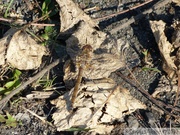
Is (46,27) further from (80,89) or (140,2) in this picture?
(140,2)

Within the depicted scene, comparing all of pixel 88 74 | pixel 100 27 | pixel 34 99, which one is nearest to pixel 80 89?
pixel 88 74

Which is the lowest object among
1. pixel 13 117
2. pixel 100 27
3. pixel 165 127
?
pixel 165 127

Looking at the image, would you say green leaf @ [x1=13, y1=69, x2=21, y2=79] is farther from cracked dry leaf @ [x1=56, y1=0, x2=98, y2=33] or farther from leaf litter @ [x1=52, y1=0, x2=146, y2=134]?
cracked dry leaf @ [x1=56, y1=0, x2=98, y2=33]

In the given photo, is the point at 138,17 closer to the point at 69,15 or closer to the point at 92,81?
the point at 69,15

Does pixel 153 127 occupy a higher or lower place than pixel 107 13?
lower

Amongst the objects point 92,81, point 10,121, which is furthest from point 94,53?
point 10,121

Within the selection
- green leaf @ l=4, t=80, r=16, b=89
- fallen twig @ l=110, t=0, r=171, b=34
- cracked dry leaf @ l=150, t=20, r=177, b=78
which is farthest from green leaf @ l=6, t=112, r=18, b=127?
cracked dry leaf @ l=150, t=20, r=177, b=78

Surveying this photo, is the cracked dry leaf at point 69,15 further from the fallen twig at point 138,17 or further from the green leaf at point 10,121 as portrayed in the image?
the green leaf at point 10,121
